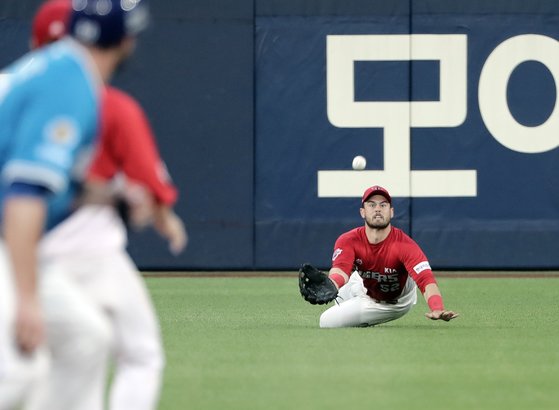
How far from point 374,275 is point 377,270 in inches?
2.8

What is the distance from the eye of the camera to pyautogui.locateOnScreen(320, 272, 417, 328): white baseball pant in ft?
36.2

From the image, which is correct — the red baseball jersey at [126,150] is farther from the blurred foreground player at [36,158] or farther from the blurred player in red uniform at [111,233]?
the blurred foreground player at [36,158]

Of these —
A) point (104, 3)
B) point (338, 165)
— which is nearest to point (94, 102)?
point (104, 3)

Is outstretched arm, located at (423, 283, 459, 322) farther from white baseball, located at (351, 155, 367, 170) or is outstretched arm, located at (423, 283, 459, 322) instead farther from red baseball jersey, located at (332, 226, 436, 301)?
white baseball, located at (351, 155, 367, 170)

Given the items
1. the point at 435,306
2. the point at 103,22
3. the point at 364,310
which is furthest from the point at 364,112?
the point at 103,22

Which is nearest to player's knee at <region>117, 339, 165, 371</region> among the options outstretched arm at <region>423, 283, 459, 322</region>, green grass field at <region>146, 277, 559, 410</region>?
green grass field at <region>146, 277, 559, 410</region>

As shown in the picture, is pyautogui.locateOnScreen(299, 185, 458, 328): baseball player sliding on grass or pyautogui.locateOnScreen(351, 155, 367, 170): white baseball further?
pyautogui.locateOnScreen(351, 155, 367, 170): white baseball

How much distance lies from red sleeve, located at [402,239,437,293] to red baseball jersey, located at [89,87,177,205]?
20.7 feet

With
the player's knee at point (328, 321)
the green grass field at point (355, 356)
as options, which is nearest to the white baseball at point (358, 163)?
the green grass field at point (355, 356)

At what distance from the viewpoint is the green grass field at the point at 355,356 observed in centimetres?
718

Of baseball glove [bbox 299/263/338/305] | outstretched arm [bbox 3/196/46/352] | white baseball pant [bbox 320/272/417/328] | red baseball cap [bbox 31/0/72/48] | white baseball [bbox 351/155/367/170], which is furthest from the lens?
white baseball [bbox 351/155/367/170]

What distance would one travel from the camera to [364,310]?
11.1 metres

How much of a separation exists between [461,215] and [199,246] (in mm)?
3288

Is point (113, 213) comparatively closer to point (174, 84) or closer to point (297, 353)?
point (297, 353)
